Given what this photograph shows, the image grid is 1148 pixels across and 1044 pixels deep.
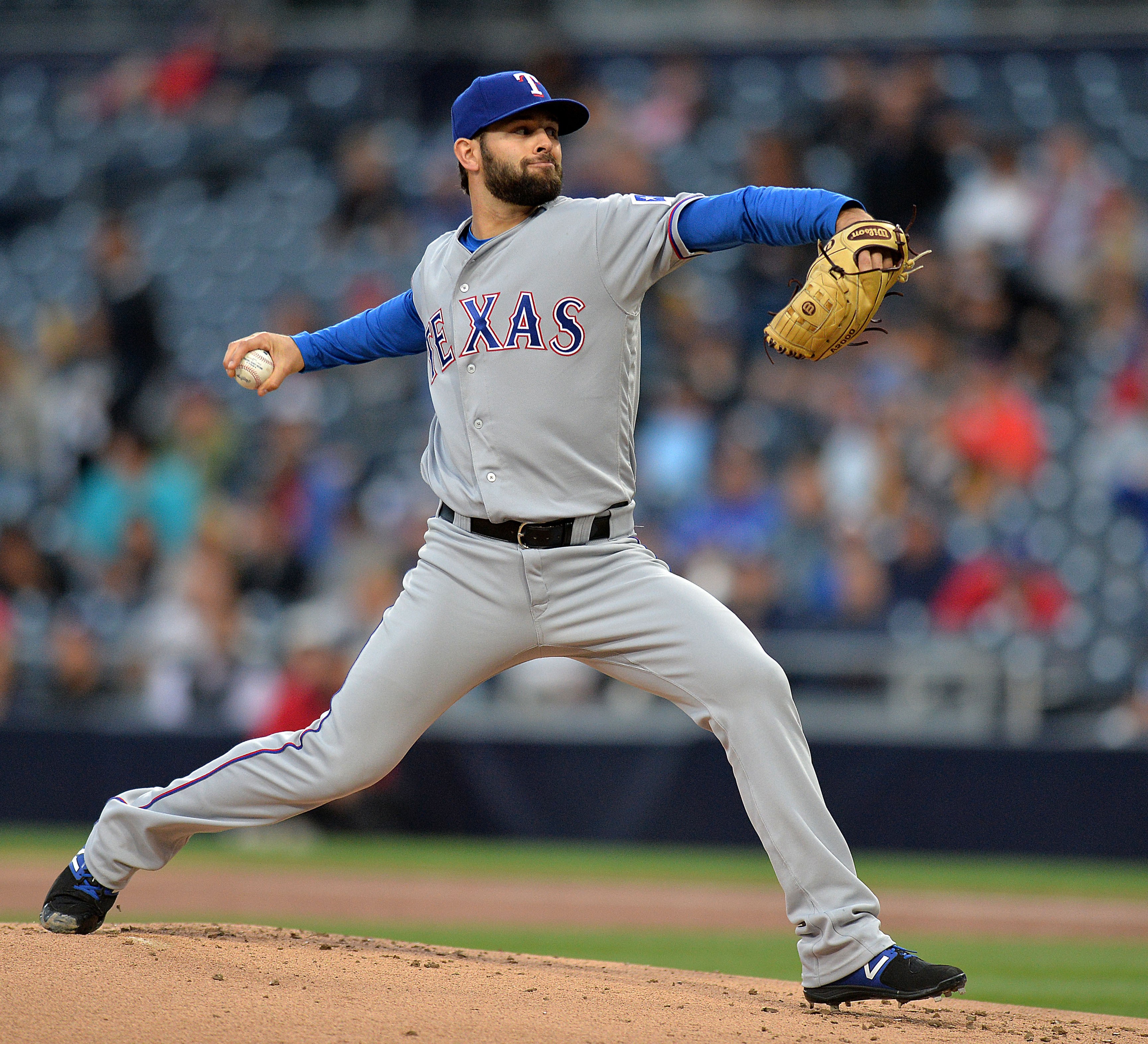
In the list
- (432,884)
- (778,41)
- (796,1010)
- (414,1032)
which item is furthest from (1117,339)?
(414,1032)

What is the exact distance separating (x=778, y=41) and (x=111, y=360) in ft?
18.8

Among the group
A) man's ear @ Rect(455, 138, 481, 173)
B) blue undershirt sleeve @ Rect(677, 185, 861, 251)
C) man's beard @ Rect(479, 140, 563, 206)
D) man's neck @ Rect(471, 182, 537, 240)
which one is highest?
man's ear @ Rect(455, 138, 481, 173)

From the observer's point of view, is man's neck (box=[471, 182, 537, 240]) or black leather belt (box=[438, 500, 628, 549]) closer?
black leather belt (box=[438, 500, 628, 549])

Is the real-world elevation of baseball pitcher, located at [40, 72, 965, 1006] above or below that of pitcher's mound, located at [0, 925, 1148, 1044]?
above

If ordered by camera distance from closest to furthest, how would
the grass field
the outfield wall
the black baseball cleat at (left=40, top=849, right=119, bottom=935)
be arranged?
1. the black baseball cleat at (left=40, top=849, right=119, bottom=935)
2. the grass field
3. the outfield wall

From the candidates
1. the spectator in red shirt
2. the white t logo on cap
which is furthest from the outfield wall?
the white t logo on cap

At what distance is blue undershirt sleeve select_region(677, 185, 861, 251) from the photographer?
10.8 ft

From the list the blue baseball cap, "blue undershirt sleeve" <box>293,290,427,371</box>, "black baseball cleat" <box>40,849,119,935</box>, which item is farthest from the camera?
"blue undershirt sleeve" <box>293,290,427,371</box>

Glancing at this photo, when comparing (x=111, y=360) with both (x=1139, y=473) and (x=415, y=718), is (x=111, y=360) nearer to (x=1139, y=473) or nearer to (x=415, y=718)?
(x=1139, y=473)

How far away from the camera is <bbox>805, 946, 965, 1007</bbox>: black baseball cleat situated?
11.3ft

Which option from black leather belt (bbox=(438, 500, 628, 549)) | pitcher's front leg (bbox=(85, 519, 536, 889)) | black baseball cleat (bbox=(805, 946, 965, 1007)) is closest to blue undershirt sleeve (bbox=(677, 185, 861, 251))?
black leather belt (bbox=(438, 500, 628, 549))

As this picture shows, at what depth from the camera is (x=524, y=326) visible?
143 inches

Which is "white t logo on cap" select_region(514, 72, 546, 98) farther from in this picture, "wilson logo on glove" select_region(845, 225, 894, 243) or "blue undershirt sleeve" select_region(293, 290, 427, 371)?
"wilson logo on glove" select_region(845, 225, 894, 243)

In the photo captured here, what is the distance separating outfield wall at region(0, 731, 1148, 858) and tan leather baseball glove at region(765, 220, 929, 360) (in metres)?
5.49
